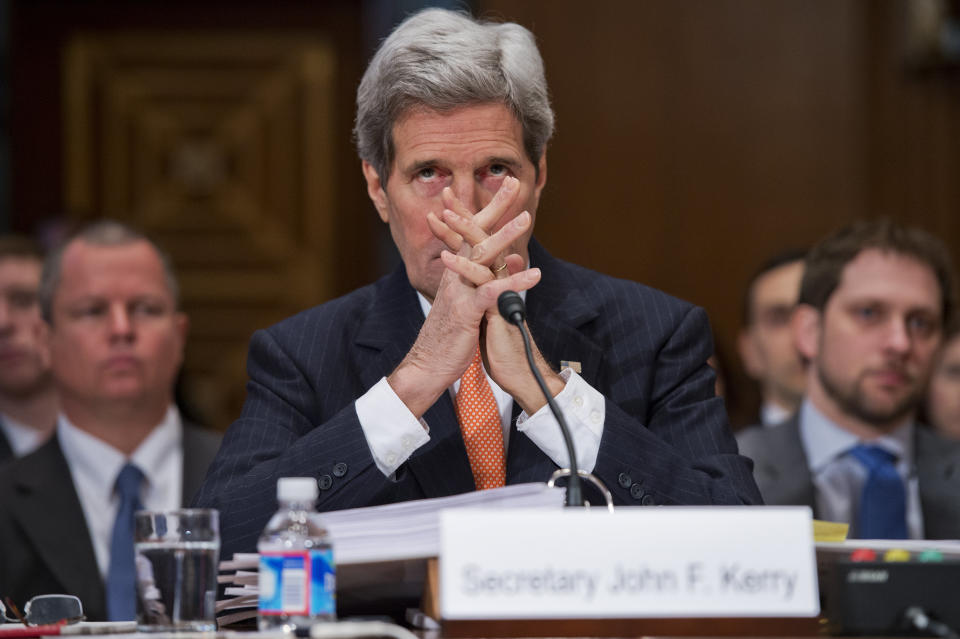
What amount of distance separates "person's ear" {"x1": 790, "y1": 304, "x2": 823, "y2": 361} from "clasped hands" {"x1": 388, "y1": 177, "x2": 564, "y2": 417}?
81.1 inches

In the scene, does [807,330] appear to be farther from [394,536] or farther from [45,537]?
[394,536]

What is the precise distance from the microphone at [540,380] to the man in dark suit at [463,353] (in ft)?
0.41

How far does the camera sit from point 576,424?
2100mm

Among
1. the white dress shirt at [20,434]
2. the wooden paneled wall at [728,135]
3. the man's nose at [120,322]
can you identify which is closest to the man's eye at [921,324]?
the wooden paneled wall at [728,135]

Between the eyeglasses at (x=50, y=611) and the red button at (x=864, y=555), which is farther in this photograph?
the eyeglasses at (x=50, y=611)

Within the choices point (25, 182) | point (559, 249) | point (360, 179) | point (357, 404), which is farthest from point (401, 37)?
point (25, 182)

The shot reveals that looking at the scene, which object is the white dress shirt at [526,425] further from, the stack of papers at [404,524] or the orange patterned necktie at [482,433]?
the stack of papers at [404,524]

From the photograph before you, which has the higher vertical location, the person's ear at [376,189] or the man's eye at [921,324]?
the person's ear at [376,189]

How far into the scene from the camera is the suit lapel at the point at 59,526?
11.4ft

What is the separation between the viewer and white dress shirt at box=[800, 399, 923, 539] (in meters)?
3.75

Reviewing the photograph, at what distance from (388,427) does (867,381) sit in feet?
7.12

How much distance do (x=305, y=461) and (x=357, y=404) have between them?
117 millimetres

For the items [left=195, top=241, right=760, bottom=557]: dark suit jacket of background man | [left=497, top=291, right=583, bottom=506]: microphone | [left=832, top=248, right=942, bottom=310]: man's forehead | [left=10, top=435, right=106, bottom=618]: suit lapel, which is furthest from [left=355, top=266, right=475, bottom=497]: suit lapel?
[left=832, top=248, right=942, bottom=310]: man's forehead

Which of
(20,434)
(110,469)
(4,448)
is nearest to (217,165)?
(20,434)
